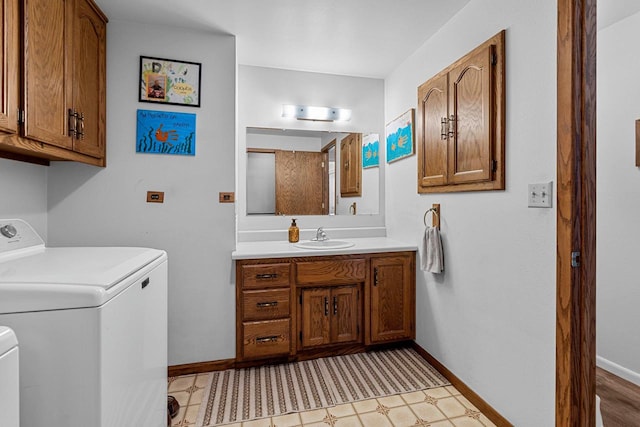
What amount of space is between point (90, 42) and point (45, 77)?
1.82 ft

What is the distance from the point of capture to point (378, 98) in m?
3.03

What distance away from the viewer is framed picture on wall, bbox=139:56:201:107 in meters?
2.09

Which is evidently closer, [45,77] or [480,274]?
[45,77]

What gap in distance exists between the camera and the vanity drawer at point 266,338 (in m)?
2.18

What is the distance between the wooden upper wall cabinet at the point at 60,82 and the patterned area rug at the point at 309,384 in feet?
5.15

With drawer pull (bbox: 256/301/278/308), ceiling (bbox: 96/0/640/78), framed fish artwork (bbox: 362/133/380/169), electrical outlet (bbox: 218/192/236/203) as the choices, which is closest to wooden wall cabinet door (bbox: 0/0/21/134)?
ceiling (bbox: 96/0/640/78)

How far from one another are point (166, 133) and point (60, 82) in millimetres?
658

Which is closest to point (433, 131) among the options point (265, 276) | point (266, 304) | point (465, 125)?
point (465, 125)

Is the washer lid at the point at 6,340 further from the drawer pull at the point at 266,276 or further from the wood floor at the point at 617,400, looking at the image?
the wood floor at the point at 617,400

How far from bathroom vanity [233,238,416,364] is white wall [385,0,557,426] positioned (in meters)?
0.34

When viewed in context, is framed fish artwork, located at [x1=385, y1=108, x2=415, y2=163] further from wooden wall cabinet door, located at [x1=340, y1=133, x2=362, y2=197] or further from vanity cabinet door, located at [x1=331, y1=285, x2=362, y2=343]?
vanity cabinet door, located at [x1=331, y1=285, x2=362, y2=343]

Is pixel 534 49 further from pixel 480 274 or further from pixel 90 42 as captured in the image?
pixel 90 42

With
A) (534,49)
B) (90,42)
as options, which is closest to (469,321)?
(534,49)

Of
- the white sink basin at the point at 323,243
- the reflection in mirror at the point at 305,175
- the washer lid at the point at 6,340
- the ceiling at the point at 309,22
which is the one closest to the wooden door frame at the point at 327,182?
the reflection in mirror at the point at 305,175
